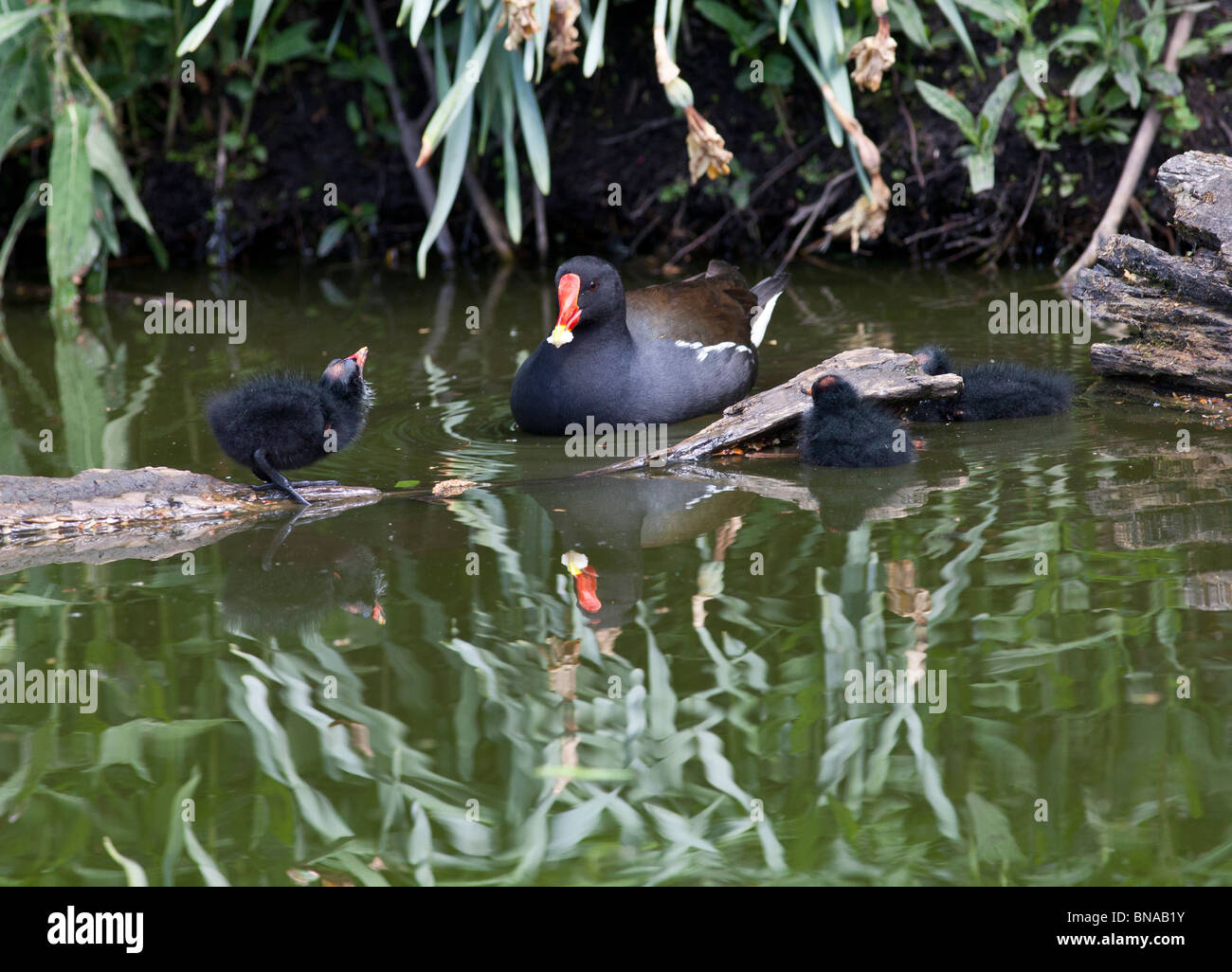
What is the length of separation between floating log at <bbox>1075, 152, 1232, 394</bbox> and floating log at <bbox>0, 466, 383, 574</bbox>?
112 inches

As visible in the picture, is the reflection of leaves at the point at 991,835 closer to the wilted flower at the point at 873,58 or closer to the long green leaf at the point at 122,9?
the wilted flower at the point at 873,58

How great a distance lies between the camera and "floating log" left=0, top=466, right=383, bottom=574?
4.08m

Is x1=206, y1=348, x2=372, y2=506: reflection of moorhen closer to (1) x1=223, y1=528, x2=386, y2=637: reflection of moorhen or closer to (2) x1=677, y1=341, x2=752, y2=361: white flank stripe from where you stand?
(1) x1=223, y1=528, x2=386, y2=637: reflection of moorhen

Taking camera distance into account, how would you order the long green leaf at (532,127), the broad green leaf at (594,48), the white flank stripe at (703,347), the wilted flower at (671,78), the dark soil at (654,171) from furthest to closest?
the dark soil at (654,171)
the long green leaf at (532,127)
the wilted flower at (671,78)
the broad green leaf at (594,48)
the white flank stripe at (703,347)

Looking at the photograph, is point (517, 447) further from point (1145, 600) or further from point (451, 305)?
point (451, 305)

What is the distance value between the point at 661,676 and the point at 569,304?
2292 mm

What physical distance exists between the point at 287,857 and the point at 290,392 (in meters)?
1.96

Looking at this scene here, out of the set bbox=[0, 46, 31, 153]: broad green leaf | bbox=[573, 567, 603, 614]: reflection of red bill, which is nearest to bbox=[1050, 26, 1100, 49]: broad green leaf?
bbox=[573, 567, 603, 614]: reflection of red bill

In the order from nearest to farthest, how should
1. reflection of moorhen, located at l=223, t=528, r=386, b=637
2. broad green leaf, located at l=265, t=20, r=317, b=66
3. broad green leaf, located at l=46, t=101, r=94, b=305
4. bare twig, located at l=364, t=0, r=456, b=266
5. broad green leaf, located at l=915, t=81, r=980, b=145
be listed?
1. reflection of moorhen, located at l=223, t=528, r=386, b=637
2. broad green leaf, located at l=46, t=101, r=94, b=305
3. broad green leaf, located at l=915, t=81, r=980, b=145
4. broad green leaf, located at l=265, t=20, r=317, b=66
5. bare twig, located at l=364, t=0, r=456, b=266

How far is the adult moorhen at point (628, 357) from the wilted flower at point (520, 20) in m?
1.45

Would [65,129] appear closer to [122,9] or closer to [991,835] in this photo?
[122,9]

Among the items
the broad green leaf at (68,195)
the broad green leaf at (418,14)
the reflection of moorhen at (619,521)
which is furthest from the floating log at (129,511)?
the broad green leaf at (68,195)

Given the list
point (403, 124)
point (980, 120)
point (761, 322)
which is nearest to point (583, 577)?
point (761, 322)

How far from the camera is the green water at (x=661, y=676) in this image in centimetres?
255
